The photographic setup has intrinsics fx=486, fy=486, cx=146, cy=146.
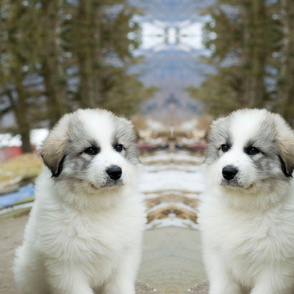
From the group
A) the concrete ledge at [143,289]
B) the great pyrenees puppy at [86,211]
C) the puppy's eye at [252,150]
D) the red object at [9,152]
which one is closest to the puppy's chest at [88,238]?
the great pyrenees puppy at [86,211]

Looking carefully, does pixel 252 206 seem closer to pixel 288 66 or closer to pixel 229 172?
pixel 229 172

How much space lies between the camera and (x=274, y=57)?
9617 mm

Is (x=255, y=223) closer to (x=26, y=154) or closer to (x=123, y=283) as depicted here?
(x=123, y=283)

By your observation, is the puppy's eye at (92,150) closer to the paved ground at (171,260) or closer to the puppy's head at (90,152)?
the puppy's head at (90,152)

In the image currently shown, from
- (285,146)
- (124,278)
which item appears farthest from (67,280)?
(285,146)

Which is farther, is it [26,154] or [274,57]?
[26,154]

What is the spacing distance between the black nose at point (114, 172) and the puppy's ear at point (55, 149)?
15.7 inches

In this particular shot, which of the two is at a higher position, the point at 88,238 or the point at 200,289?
the point at 88,238

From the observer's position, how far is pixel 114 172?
322cm

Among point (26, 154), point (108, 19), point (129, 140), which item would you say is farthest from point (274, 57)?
point (129, 140)

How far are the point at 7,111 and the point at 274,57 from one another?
595 cm

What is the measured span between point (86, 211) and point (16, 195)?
3461 mm

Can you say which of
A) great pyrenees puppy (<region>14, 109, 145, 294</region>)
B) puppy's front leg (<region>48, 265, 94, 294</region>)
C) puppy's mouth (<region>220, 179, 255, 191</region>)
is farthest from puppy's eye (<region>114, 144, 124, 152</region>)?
puppy's front leg (<region>48, 265, 94, 294</region>)

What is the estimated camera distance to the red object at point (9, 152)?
10660 mm
